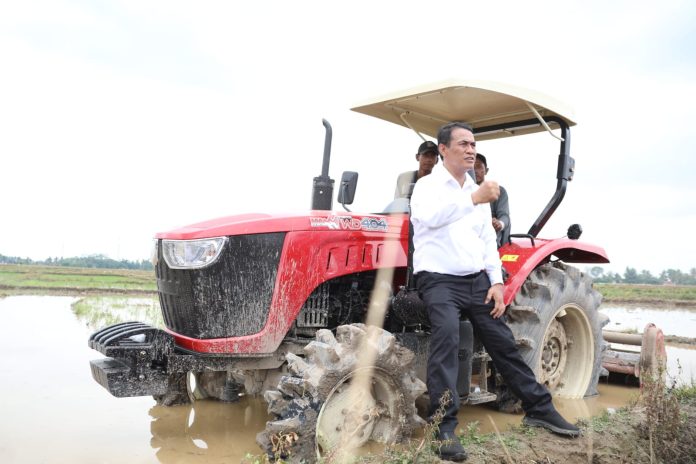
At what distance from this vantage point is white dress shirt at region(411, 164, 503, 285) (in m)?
3.28

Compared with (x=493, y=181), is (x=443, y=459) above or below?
below

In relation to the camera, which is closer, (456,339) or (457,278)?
(456,339)

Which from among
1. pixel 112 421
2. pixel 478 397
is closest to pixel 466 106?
pixel 478 397

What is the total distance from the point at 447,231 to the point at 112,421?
9.18ft

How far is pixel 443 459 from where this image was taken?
3.11 meters

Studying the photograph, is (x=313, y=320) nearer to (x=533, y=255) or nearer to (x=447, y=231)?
(x=447, y=231)

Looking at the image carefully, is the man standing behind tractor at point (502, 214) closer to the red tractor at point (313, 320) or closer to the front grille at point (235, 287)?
the red tractor at point (313, 320)

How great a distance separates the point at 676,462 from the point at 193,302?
9.45ft

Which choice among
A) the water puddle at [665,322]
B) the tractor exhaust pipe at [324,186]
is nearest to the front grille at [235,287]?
the tractor exhaust pipe at [324,186]

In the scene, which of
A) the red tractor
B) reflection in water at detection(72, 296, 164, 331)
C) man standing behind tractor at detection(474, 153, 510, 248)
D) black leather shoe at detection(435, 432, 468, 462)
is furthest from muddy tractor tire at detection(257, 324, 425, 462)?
reflection in water at detection(72, 296, 164, 331)

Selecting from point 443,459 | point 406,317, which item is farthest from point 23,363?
point 443,459

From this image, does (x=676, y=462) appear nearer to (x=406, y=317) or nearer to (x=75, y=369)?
(x=406, y=317)

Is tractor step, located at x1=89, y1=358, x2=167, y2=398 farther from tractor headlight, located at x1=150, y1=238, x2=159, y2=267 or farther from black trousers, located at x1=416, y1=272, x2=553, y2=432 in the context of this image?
black trousers, located at x1=416, y1=272, x2=553, y2=432

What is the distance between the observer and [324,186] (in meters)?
4.19
